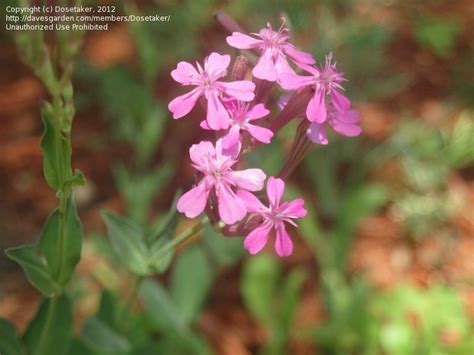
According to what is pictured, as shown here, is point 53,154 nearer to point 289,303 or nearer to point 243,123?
point 243,123

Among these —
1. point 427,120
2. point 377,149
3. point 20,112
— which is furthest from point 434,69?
point 20,112

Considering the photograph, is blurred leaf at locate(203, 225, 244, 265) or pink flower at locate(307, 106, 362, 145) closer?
pink flower at locate(307, 106, 362, 145)

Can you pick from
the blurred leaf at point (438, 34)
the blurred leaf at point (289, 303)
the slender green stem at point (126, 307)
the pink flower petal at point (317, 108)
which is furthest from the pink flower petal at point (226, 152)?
the blurred leaf at point (438, 34)

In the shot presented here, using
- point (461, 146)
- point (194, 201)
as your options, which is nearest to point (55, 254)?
point (194, 201)

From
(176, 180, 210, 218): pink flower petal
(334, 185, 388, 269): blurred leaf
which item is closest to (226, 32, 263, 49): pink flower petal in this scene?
(176, 180, 210, 218): pink flower petal

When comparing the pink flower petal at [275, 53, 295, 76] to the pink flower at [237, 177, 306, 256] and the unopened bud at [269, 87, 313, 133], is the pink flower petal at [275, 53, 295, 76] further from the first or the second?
the pink flower at [237, 177, 306, 256]

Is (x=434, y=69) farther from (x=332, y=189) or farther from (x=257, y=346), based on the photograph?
(x=257, y=346)
